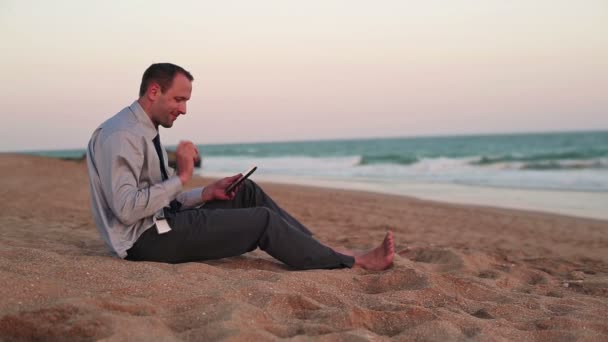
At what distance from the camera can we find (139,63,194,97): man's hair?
3465mm

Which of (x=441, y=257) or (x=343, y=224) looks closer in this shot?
(x=441, y=257)

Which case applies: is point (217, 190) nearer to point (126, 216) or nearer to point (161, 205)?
point (161, 205)

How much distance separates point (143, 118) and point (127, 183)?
42cm

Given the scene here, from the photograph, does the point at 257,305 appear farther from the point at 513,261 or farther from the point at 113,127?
the point at 513,261

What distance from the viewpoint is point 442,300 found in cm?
330

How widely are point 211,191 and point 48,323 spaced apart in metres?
1.66

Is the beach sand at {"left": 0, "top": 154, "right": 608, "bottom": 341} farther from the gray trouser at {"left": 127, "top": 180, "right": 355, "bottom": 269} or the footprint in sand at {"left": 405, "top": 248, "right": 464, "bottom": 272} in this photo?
the gray trouser at {"left": 127, "top": 180, "right": 355, "bottom": 269}

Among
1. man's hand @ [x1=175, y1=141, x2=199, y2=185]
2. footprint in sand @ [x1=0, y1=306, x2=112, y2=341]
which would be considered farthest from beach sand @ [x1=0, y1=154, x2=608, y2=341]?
man's hand @ [x1=175, y1=141, x2=199, y2=185]

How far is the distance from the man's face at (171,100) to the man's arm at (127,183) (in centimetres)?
21

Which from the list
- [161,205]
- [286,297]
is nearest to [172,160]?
[161,205]

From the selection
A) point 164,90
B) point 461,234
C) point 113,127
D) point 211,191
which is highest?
point 164,90

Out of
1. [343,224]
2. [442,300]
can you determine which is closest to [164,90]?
[442,300]

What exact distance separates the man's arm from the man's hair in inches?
14.0

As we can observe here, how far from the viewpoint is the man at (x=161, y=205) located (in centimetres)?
330
